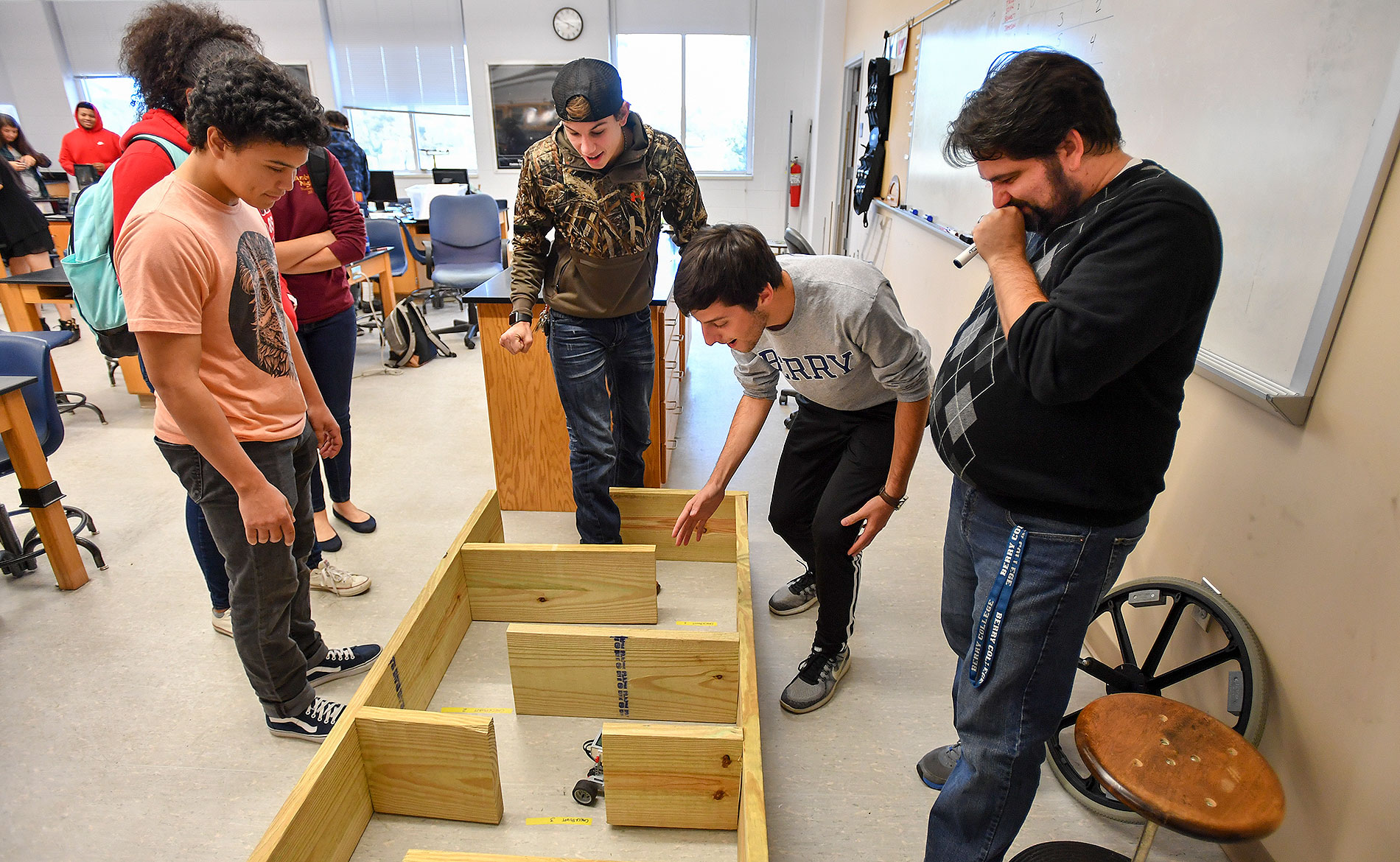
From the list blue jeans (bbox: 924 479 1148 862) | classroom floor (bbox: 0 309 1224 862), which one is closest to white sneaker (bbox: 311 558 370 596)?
classroom floor (bbox: 0 309 1224 862)

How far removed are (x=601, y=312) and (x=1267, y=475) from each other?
5.08 feet

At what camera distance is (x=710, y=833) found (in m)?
1.41

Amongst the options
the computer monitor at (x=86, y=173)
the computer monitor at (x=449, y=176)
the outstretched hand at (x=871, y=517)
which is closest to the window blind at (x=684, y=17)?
the computer monitor at (x=449, y=176)

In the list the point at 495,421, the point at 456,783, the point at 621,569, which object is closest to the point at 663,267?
the point at 495,421

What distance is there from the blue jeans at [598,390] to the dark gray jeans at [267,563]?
68 cm

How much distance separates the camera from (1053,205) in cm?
95

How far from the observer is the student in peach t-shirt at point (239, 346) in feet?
3.78

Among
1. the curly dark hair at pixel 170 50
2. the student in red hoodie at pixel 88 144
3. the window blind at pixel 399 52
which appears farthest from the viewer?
the window blind at pixel 399 52

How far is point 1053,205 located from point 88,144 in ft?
Answer: 24.5

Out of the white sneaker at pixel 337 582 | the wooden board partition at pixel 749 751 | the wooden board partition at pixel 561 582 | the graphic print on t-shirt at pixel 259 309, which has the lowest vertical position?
the white sneaker at pixel 337 582

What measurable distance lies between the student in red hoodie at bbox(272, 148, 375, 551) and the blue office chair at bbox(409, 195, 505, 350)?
274 cm

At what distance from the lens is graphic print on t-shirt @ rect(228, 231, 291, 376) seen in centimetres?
130

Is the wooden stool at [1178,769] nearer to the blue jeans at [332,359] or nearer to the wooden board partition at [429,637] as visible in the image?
the wooden board partition at [429,637]

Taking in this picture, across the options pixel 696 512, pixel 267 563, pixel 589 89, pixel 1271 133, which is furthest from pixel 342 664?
pixel 1271 133
